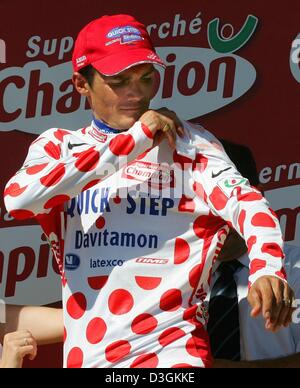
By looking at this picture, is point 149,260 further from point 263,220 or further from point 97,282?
point 263,220

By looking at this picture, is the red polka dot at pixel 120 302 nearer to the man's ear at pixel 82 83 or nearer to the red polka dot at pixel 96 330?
the red polka dot at pixel 96 330

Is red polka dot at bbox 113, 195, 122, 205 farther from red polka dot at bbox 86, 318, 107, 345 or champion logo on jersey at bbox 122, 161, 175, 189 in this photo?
red polka dot at bbox 86, 318, 107, 345

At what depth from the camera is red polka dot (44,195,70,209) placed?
116 inches

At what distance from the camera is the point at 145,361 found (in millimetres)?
2943

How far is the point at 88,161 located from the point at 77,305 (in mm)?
397

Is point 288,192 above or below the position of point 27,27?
below

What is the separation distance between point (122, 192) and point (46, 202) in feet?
0.78

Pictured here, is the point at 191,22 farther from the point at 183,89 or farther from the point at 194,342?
the point at 194,342

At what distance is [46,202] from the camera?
294cm

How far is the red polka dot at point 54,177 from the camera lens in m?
2.91

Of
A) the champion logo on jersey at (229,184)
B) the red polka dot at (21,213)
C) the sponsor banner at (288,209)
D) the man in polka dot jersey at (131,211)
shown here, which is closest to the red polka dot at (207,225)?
the man in polka dot jersey at (131,211)

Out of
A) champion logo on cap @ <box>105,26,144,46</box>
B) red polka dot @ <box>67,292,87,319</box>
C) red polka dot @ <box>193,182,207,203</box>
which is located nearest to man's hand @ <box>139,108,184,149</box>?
red polka dot @ <box>193,182,207,203</box>

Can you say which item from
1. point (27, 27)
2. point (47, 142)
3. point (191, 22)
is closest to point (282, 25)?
point (191, 22)
